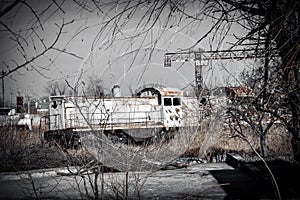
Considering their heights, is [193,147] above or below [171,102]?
below

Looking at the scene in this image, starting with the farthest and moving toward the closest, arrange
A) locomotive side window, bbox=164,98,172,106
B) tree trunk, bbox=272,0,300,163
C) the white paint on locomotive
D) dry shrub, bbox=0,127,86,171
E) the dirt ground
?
locomotive side window, bbox=164,98,172,106 → the white paint on locomotive → dry shrub, bbox=0,127,86,171 → the dirt ground → tree trunk, bbox=272,0,300,163

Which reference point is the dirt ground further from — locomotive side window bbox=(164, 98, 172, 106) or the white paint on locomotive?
locomotive side window bbox=(164, 98, 172, 106)

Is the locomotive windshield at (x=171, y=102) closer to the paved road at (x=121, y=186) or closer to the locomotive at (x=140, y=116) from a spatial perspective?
the locomotive at (x=140, y=116)

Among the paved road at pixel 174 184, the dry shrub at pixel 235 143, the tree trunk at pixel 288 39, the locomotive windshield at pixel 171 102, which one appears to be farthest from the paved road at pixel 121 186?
the locomotive windshield at pixel 171 102

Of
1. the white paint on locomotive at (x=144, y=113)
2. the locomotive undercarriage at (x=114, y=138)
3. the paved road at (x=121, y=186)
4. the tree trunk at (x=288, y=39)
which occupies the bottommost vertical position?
the paved road at (x=121, y=186)

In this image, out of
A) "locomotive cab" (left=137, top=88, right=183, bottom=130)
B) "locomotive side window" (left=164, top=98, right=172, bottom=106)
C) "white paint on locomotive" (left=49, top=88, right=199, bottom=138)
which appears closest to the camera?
"white paint on locomotive" (left=49, top=88, right=199, bottom=138)

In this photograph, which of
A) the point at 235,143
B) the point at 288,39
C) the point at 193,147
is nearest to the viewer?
the point at 288,39

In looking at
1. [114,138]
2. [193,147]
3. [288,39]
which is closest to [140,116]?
[193,147]

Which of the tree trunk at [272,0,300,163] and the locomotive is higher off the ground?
the tree trunk at [272,0,300,163]

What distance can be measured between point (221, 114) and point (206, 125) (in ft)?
0.98

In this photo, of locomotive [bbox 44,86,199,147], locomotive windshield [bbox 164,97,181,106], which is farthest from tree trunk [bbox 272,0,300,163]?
locomotive windshield [bbox 164,97,181,106]

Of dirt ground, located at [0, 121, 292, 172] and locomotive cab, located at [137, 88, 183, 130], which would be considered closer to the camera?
dirt ground, located at [0, 121, 292, 172]

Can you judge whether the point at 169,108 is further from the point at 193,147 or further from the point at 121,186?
the point at 121,186

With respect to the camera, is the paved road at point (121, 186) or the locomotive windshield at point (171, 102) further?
the locomotive windshield at point (171, 102)
